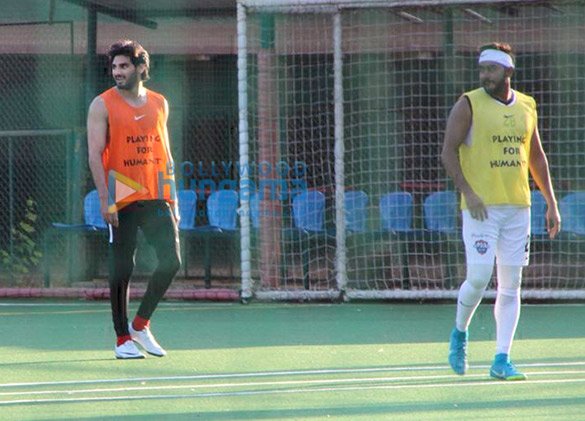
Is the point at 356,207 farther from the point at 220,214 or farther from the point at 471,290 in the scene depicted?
the point at 471,290

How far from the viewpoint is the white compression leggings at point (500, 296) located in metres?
6.71

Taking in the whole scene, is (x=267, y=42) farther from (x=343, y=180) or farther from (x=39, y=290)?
(x=39, y=290)

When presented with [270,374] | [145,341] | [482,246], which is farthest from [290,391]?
[145,341]

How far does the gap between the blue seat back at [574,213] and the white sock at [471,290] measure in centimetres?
529

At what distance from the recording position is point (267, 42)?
1206 centimetres

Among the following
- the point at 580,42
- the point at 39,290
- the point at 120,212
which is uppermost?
the point at 580,42

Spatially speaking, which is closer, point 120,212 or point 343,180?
point 120,212

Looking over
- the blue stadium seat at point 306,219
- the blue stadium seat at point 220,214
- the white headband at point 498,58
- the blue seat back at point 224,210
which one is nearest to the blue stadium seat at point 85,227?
the blue stadium seat at point 220,214

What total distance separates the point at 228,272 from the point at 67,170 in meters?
1.98

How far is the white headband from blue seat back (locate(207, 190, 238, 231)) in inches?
244

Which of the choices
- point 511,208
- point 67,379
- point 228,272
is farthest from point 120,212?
point 228,272

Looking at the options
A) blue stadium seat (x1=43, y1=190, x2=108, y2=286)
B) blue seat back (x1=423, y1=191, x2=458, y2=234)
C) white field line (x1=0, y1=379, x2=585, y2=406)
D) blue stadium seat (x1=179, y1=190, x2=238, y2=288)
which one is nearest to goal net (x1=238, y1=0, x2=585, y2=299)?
blue seat back (x1=423, y1=191, x2=458, y2=234)

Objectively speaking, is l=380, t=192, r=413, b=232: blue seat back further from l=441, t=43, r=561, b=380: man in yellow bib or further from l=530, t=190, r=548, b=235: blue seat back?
l=441, t=43, r=561, b=380: man in yellow bib

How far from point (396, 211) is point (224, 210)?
1.80m
